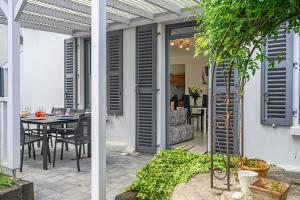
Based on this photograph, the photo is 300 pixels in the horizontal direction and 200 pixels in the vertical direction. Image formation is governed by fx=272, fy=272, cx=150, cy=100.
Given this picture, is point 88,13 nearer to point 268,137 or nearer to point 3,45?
point 3,45

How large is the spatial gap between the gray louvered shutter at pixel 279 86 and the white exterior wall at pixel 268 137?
0.08 metres

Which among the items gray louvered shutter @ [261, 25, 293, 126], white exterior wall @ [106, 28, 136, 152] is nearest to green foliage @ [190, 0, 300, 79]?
gray louvered shutter @ [261, 25, 293, 126]

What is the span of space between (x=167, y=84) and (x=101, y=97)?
305cm

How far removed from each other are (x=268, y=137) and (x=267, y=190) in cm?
273

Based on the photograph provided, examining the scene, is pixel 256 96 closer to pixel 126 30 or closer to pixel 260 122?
pixel 260 122

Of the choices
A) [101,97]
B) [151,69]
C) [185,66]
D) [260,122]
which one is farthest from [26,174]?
[185,66]

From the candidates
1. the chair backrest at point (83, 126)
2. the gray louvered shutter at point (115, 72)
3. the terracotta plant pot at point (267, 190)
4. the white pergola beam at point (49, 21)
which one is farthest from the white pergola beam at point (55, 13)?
the terracotta plant pot at point (267, 190)

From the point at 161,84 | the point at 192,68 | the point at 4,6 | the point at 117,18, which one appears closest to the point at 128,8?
the point at 117,18

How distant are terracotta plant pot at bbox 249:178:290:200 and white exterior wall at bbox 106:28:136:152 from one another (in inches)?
156

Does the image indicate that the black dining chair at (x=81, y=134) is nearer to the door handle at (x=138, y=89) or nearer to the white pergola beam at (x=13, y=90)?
the white pergola beam at (x=13, y=90)

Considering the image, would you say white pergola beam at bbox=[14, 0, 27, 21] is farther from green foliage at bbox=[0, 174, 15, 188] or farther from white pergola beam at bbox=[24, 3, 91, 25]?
green foliage at bbox=[0, 174, 15, 188]

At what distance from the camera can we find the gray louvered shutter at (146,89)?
5.30 m

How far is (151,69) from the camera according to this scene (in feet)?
17.5

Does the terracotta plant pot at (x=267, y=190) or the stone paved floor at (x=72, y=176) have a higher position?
the terracotta plant pot at (x=267, y=190)
